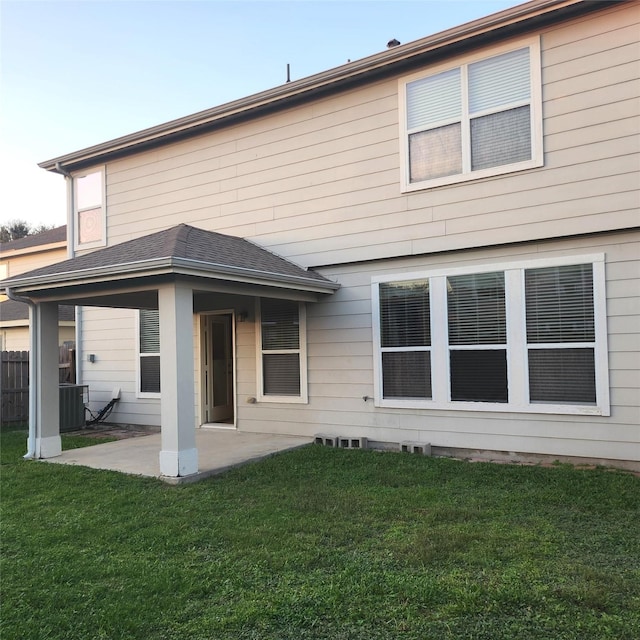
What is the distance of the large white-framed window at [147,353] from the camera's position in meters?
9.81

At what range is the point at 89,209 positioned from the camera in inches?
420

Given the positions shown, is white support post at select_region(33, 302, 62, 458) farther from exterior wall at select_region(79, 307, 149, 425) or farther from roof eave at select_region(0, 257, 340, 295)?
exterior wall at select_region(79, 307, 149, 425)

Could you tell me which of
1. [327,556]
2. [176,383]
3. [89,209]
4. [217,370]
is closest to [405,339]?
[176,383]

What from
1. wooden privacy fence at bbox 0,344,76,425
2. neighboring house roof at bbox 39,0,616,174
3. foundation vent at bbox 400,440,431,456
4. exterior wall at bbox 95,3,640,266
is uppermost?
neighboring house roof at bbox 39,0,616,174

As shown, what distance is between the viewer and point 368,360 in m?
7.48

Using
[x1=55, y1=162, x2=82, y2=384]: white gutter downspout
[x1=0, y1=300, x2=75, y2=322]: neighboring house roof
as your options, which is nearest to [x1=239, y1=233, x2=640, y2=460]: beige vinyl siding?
[x1=55, y1=162, x2=82, y2=384]: white gutter downspout

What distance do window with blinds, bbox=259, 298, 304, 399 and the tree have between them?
3797 cm

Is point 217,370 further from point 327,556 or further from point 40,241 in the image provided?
point 40,241

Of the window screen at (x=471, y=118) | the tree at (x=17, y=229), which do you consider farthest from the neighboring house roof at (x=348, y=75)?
the tree at (x=17, y=229)

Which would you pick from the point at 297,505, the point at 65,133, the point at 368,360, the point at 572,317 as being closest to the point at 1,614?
the point at 297,505

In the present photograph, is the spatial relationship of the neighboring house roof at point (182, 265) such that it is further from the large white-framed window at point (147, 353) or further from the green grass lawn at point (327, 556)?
the large white-framed window at point (147, 353)

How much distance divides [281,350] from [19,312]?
11.2 metres

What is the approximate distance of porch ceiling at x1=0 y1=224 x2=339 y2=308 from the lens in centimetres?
582

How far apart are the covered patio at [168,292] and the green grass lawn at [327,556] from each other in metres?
0.86
